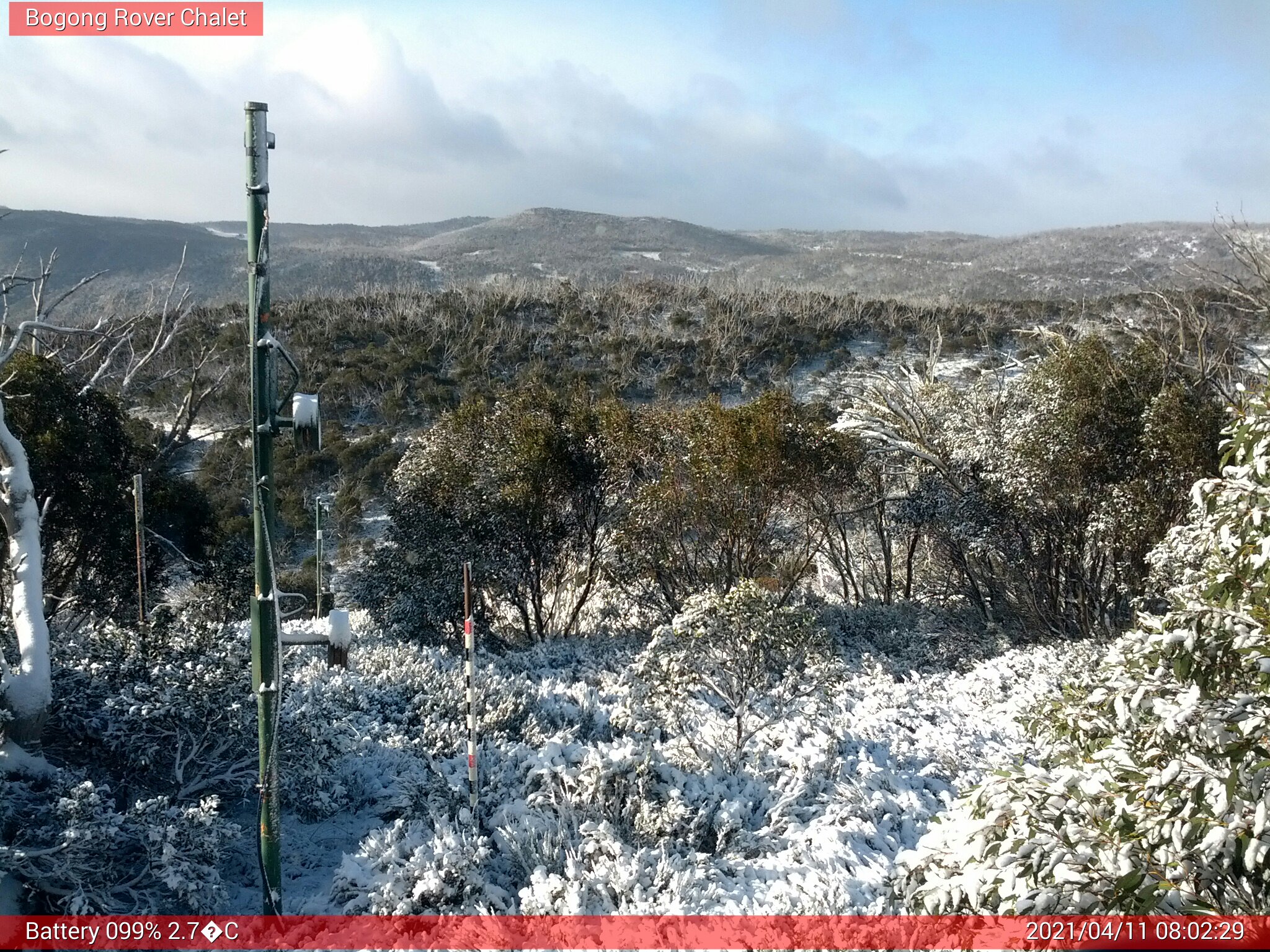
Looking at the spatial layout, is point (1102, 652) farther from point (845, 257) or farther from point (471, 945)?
point (845, 257)

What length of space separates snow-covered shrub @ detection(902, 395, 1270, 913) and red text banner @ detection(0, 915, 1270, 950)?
815 millimetres

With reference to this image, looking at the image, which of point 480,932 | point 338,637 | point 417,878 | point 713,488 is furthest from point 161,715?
point 713,488

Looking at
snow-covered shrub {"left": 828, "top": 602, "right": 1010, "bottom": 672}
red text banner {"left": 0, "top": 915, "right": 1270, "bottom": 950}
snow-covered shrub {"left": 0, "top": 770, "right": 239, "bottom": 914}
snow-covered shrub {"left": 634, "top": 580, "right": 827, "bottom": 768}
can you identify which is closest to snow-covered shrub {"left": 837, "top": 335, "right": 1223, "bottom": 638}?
snow-covered shrub {"left": 828, "top": 602, "right": 1010, "bottom": 672}

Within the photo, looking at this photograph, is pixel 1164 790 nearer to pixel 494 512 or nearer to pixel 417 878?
pixel 417 878

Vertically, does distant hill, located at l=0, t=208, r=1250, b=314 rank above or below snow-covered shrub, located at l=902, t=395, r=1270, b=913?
above

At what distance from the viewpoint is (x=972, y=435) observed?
11.9 metres

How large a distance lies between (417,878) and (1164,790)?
4058 mm

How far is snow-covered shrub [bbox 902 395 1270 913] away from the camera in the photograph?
9.47 ft

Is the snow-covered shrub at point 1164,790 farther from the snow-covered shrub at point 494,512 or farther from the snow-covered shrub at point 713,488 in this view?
the snow-covered shrub at point 494,512

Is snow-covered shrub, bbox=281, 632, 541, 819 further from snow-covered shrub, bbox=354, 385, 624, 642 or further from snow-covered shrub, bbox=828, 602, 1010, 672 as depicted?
snow-covered shrub, bbox=828, 602, 1010, 672

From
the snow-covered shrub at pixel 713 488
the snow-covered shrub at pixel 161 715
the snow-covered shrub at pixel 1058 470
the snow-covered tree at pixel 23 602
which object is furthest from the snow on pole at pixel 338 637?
the snow-covered shrub at pixel 1058 470

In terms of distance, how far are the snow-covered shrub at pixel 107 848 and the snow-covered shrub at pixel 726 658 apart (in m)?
3.67

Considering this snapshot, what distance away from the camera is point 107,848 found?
4.66m

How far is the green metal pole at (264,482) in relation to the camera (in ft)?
14.0
